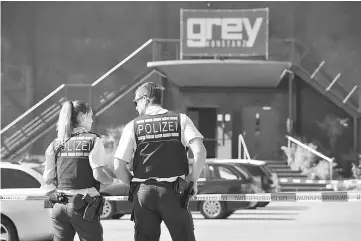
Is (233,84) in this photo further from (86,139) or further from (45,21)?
(86,139)

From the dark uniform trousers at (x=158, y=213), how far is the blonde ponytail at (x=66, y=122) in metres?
0.86

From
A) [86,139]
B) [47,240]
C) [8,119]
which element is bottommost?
[47,240]

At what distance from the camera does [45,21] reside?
35.3 m

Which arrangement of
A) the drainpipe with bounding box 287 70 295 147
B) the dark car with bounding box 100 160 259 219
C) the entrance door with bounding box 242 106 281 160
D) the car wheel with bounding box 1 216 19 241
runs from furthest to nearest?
the entrance door with bounding box 242 106 281 160, the drainpipe with bounding box 287 70 295 147, the dark car with bounding box 100 160 259 219, the car wheel with bounding box 1 216 19 241

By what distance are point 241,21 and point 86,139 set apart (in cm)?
2306

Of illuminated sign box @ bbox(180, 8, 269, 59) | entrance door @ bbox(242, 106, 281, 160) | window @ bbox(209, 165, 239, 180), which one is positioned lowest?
window @ bbox(209, 165, 239, 180)

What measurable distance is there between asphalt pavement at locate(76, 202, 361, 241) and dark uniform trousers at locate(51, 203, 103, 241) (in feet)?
25.1

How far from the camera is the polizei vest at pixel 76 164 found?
757 centimetres

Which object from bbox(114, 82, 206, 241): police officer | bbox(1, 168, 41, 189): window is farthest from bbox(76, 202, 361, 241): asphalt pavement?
bbox(114, 82, 206, 241): police officer

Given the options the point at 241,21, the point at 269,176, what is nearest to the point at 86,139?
the point at 269,176

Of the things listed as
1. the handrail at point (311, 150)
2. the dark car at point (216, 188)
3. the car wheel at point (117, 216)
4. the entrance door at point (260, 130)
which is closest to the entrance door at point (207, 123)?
the entrance door at point (260, 130)

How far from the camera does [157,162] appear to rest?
7352mm

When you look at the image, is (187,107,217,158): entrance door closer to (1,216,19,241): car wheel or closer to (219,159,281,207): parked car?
(219,159,281,207): parked car

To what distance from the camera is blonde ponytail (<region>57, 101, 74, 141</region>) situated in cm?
760
